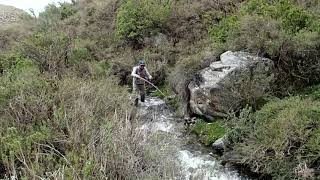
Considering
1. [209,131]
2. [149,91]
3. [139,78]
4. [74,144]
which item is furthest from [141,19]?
[74,144]

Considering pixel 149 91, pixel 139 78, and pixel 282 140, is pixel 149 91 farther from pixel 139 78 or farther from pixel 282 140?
pixel 282 140

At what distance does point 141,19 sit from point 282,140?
13452 millimetres

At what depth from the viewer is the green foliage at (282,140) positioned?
9523 mm

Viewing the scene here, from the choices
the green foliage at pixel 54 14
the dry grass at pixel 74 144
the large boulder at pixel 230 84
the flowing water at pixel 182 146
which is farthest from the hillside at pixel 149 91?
the green foliage at pixel 54 14

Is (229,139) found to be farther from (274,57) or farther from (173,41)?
(173,41)

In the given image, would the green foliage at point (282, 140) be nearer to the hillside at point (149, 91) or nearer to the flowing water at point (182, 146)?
the hillside at point (149, 91)

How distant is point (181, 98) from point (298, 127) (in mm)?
5750

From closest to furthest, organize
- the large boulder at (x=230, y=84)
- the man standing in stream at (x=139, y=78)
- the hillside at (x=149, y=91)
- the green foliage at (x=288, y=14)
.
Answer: the hillside at (x=149, y=91) → the large boulder at (x=230, y=84) → the green foliage at (x=288, y=14) → the man standing in stream at (x=139, y=78)

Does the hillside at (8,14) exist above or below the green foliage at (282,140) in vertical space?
above

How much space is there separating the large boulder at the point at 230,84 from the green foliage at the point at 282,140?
1.82m

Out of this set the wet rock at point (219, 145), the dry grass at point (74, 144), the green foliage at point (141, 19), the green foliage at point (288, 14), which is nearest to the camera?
the dry grass at point (74, 144)

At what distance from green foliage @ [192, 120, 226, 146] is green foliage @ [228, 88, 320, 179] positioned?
1.43 m

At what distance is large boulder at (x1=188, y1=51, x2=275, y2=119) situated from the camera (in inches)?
508

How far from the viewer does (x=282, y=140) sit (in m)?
9.76
